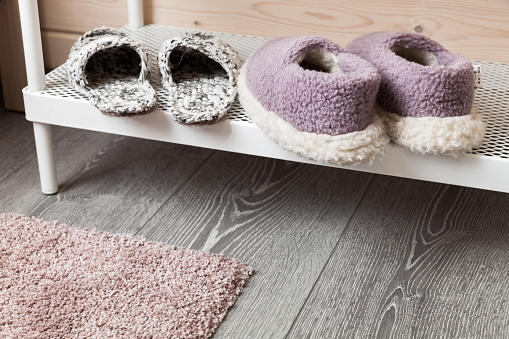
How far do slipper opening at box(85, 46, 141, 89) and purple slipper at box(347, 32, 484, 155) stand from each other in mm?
414

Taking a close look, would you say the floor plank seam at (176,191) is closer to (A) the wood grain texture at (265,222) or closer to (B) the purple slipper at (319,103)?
(A) the wood grain texture at (265,222)

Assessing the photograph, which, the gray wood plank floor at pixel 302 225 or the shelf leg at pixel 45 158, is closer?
the gray wood plank floor at pixel 302 225

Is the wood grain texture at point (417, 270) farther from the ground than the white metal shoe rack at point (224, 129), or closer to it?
closer to it

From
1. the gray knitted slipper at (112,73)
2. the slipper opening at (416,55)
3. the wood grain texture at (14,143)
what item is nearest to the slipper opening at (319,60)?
the slipper opening at (416,55)

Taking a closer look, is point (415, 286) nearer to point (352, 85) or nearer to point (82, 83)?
point (352, 85)

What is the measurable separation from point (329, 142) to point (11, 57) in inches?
32.0

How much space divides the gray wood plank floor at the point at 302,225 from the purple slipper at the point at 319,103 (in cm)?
19

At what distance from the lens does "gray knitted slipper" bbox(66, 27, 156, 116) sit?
105 centimetres

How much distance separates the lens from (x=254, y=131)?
1037 millimetres

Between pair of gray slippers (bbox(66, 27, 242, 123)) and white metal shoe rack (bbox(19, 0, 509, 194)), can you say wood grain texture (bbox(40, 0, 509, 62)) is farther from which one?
pair of gray slippers (bbox(66, 27, 242, 123))

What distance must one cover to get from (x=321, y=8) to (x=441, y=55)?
36 cm

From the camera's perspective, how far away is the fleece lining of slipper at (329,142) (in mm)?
943

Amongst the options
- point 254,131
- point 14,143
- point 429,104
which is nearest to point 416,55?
point 429,104

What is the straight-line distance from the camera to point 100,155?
4.43ft
